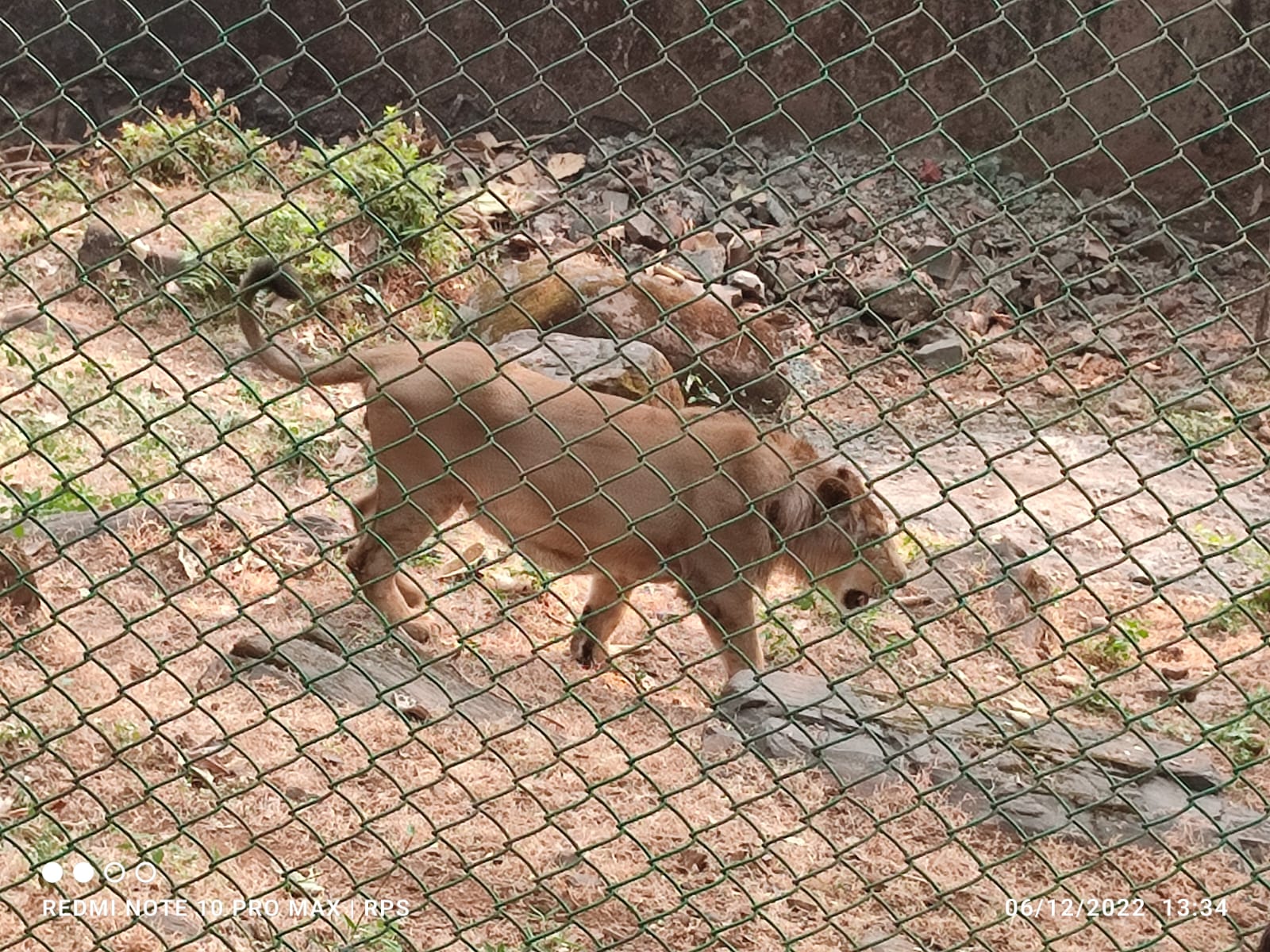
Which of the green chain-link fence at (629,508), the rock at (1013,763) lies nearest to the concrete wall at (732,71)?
the green chain-link fence at (629,508)

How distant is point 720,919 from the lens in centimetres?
417

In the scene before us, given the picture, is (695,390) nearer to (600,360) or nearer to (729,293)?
(600,360)

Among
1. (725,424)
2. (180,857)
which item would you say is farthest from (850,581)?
(180,857)

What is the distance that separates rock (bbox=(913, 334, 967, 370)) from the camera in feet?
33.1

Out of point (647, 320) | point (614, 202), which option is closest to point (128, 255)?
point (647, 320)

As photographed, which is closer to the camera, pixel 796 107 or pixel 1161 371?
pixel 1161 371

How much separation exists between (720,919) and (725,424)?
2.75 meters

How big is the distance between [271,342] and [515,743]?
2269 mm

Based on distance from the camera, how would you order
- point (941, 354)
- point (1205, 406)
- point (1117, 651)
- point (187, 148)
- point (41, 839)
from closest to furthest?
point (41, 839)
point (1117, 651)
point (1205, 406)
point (941, 354)
point (187, 148)

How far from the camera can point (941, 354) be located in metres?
10.2

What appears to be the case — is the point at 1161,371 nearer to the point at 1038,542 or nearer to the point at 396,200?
the point at 1038,542

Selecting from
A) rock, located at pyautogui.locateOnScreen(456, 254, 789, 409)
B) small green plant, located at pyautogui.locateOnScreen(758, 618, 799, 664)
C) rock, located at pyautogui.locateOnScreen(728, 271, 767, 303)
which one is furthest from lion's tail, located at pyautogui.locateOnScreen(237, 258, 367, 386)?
rock, located at pyautogui.locateOnScreen(728, 271, 767, 303)

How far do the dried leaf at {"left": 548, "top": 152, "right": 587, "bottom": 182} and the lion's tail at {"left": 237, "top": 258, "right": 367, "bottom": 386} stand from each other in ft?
18.7

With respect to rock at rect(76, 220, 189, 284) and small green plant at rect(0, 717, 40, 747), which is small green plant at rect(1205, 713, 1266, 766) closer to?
small green plant at rect(0, 717, 40, 747)
